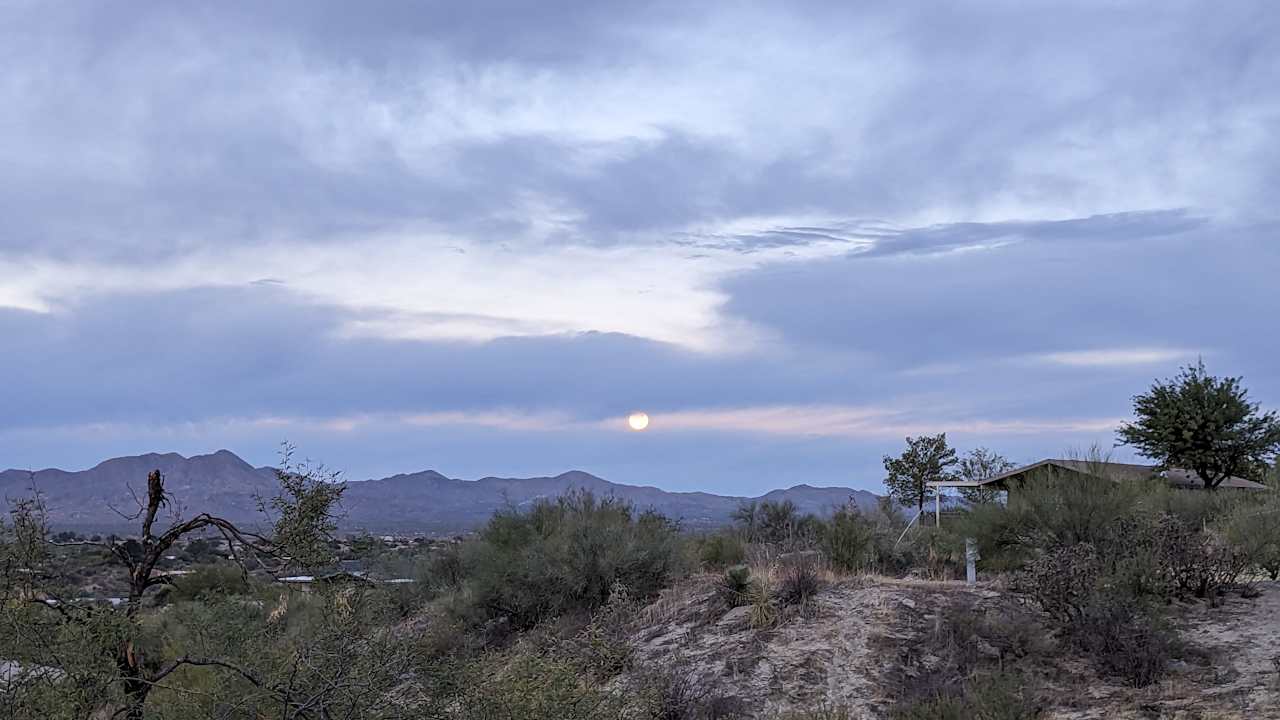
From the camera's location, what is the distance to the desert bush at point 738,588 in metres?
19.5

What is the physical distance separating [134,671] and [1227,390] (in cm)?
4688

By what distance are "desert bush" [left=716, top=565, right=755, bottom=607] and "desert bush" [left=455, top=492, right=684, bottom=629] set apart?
2.47m

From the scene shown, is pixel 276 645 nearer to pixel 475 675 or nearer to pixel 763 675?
pixel 475 675

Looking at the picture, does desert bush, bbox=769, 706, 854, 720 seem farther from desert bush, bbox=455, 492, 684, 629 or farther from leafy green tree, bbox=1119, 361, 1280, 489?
leafy green tree, bbox=1119, 361, 1280, 489

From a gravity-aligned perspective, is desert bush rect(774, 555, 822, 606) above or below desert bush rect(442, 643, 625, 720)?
above

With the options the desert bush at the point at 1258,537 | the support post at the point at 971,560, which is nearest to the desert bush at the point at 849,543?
the support post at the point at 971,560

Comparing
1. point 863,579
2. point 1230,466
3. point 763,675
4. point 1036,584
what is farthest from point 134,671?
point 1230,466

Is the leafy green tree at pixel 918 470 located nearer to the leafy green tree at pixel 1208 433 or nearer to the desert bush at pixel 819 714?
the leafy green tree at pixel 1208 433

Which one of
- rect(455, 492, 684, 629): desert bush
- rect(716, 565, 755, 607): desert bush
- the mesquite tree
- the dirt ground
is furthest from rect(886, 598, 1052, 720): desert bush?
the mesquite tree

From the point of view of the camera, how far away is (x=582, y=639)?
18.4 metres

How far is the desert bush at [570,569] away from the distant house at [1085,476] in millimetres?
8035

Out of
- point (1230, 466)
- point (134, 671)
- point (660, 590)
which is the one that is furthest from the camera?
point (1230, 466)

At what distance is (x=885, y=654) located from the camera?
Result: 54.2 feet

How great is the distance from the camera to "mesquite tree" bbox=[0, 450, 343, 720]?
6.69m
